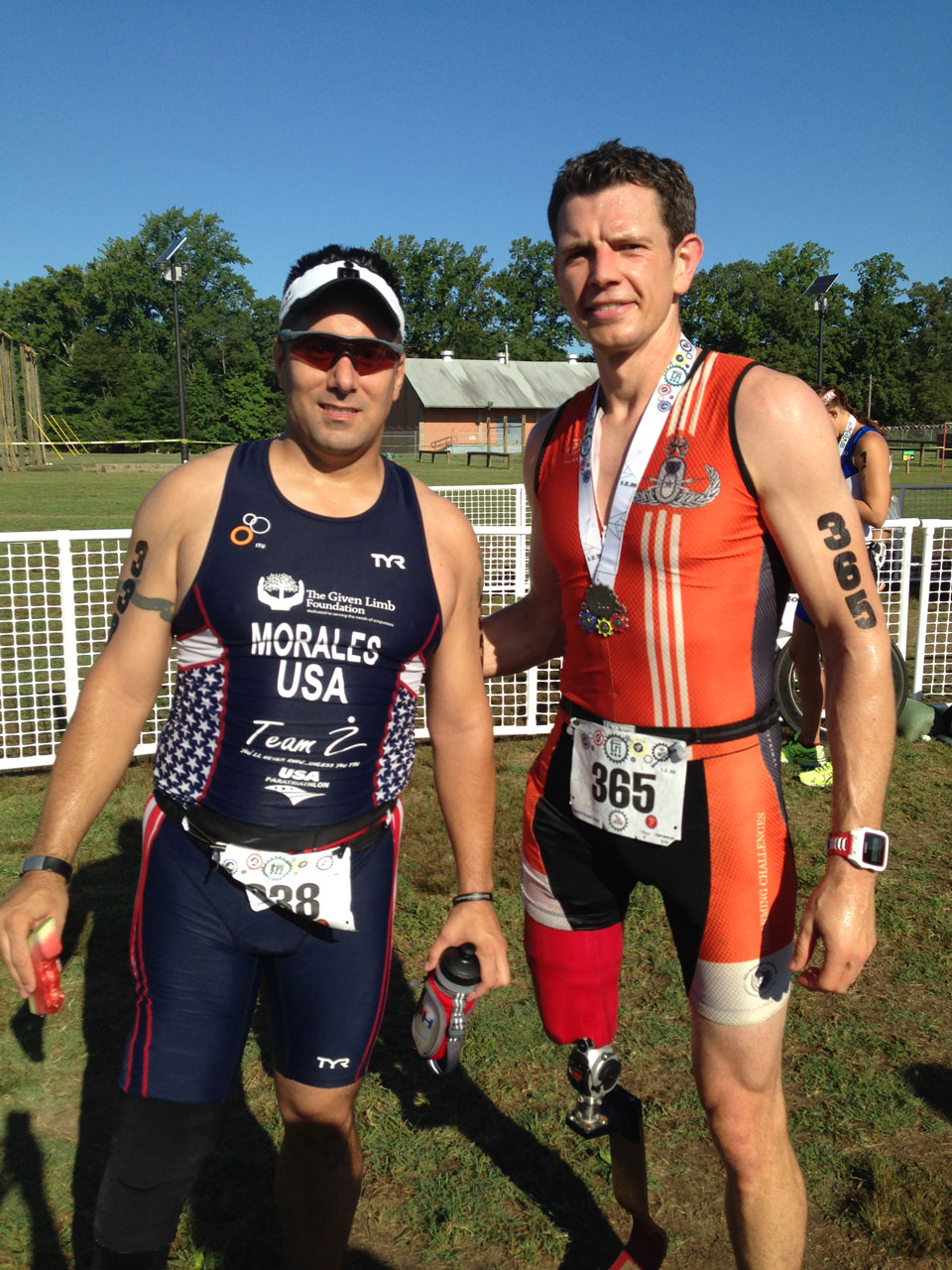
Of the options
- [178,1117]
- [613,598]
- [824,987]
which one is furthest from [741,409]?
[178,1117]

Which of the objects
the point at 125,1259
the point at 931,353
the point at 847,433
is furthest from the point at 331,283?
the point at 931,353

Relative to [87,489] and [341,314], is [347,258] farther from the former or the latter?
[87,489]

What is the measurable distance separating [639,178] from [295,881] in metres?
1.91

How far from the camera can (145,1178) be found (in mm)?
2113

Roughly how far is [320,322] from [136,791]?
190 inches

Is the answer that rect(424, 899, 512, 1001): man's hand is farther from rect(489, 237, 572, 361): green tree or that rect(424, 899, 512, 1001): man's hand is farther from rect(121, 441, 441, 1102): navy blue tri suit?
rect(489, 237, 572, 361): green tree

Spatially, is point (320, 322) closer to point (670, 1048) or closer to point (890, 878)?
point (670, 1048)

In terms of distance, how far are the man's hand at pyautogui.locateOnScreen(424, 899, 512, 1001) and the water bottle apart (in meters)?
0.08

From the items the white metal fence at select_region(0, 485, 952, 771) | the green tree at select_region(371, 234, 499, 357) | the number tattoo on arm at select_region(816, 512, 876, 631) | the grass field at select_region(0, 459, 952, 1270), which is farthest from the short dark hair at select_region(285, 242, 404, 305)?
the green tree at select_region(371, 234, 499, 357)

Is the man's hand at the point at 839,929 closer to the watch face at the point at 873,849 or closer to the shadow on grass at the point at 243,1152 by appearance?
the watch face at the point at 873,849

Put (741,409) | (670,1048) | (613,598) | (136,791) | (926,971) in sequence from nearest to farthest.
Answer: (741,409) < (613,598) < (670,1048) < (926,971) < (136,791)

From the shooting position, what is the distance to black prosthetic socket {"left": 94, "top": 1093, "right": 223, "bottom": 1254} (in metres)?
2.12

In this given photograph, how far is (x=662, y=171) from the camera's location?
243 centimetres

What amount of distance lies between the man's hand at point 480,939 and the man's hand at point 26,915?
0.90m
